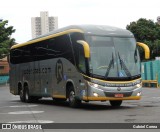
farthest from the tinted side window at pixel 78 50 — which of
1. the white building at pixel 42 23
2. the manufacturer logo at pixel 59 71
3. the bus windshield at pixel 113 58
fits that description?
the white building at pixel 42 23

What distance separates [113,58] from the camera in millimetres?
17891

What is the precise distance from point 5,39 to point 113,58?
5617 cm

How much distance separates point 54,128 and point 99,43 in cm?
687

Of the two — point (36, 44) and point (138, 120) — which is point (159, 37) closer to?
point (36, 44)

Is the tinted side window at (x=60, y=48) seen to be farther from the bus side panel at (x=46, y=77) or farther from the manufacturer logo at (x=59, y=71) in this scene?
the bus side panel at (x=46, y=77)

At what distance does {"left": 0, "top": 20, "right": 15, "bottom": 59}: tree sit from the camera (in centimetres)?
6836

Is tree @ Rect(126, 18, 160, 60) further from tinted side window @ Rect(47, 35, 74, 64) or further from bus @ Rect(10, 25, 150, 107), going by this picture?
bus @ Rect(10, 25, 150, 107)

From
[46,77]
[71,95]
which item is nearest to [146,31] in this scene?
[46,77]

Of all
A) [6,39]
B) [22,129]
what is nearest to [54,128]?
[22,129]

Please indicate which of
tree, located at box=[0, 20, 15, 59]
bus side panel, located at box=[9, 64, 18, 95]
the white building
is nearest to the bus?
bus side panel, located at box=[9, 64, 18, 95]

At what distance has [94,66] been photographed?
17.6 meters

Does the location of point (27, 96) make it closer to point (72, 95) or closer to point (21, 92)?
point (21, 92)

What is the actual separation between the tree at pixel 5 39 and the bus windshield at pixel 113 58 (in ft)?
166

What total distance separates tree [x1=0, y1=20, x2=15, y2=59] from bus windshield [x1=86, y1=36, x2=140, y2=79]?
50.5 metres
